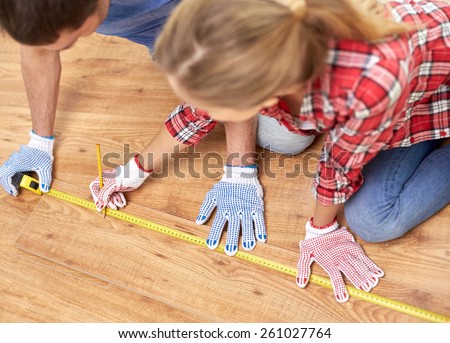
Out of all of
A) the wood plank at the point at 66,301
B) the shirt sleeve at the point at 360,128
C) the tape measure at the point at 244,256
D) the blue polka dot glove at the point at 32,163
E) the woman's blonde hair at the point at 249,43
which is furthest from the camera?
the blue polka dot glove at the point at 32,163

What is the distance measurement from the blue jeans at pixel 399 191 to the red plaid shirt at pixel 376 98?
0.10 meters

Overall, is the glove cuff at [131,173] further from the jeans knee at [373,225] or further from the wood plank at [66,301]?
the jeans knee at [373,225]

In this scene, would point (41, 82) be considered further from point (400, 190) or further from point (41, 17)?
point (400, 190)

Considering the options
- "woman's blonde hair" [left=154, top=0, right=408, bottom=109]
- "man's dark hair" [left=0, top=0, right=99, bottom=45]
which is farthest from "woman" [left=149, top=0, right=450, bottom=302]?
"man's dark hair" [left=0, top=0, right=99, bottom=45]

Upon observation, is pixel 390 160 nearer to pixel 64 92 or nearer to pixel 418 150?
pixel 418 150

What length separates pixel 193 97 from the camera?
1.10 metres

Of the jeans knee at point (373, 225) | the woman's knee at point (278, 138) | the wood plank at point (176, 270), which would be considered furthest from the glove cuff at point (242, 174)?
the jeans knee at point (373, 225)

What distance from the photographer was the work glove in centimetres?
186

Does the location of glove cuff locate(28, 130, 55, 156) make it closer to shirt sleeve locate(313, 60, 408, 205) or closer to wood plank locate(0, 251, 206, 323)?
wood plank locate(0, 251, 206, 323)

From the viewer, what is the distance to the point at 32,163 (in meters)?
1.98

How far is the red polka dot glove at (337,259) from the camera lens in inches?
64.1

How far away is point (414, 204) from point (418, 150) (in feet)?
0.55

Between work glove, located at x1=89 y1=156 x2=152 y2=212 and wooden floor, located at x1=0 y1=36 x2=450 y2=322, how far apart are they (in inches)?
1.8
